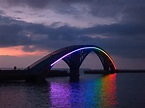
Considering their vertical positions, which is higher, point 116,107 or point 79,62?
point 79,62

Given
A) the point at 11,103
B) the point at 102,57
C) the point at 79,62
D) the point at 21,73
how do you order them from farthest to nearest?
the point at 102,57 → the point at 79,62 → the point at 21,73 → the point at 11,103

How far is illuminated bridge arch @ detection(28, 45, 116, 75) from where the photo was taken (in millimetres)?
99075

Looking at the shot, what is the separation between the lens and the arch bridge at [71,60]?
9816cm

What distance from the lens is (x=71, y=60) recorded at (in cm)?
12962

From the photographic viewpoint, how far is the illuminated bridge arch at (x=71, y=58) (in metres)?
99.1

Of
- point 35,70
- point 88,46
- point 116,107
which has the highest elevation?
point 88,46

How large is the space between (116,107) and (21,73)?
161 ft

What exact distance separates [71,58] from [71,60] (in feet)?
2.55

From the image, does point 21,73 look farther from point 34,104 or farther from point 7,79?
point 34,104

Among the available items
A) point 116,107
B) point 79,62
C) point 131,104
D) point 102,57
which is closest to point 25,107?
point 116,107

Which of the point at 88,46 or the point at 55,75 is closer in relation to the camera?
the point at 88,46

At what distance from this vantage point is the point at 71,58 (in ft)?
425

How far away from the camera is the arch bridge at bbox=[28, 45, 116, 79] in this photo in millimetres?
98162

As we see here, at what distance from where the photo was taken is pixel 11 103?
4862 centimetres
